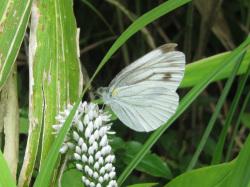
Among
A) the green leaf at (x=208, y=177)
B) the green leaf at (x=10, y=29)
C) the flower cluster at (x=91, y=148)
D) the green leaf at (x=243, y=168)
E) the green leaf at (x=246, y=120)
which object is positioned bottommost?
the green leaf at (x=246, y=120)

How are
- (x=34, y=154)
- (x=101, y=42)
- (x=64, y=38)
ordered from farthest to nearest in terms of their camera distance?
(x=101, y=42) → (x=64, y=38) → (x=34, y=154)

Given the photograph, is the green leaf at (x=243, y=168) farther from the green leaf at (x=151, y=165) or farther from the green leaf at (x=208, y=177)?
the green leaf at (x=151, y=165)

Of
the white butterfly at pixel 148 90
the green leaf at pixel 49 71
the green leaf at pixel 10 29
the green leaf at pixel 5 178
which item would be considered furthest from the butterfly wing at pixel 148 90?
the green leaf at pixel 5 178

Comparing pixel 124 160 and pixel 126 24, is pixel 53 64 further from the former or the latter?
pixel 126 24

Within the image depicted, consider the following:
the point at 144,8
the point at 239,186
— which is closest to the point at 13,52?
the point at 239,186

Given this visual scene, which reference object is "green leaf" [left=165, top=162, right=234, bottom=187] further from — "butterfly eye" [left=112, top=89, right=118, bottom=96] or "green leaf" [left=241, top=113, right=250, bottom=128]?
"green leaf" [left=241, top=113, right=250, bottom=128]

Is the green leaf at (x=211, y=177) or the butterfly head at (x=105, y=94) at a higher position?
the butterfly head at (x=105, y=94)
